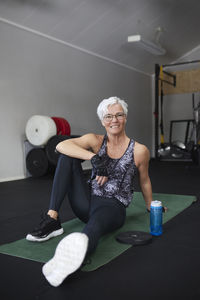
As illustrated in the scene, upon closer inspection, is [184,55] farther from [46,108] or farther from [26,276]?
[26,276]

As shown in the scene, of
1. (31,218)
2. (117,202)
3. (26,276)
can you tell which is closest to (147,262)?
(117,202)

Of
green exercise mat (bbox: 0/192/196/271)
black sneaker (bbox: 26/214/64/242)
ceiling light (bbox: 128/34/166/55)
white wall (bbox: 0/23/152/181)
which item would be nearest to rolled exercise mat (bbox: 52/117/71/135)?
white wall (bbox: 0/23/152/181)

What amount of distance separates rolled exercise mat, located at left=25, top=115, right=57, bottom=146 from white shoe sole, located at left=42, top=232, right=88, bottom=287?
140 inches

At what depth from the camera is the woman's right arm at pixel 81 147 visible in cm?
175

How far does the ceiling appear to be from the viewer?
474 cm

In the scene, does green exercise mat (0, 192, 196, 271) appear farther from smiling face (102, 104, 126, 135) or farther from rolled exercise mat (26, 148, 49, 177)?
rolled exercise mat (26, 148, 49, 177)

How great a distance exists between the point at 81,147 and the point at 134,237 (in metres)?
0.58

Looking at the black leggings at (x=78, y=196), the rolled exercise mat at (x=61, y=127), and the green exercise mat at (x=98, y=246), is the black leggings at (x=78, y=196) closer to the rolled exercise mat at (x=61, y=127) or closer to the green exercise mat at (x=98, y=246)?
the green exercise mat at (x=98, y=246)

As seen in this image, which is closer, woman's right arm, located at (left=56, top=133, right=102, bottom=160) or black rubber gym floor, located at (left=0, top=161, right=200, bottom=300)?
black rubber gym floor, located at (left=0, top=161, right=200, bottom=300)

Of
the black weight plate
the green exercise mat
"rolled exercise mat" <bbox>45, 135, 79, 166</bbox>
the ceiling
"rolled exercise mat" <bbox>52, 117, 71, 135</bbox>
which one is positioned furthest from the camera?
"rolled exercise mat" <bbox>52, 117, 71, 135</bbox>

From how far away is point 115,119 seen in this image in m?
1.76

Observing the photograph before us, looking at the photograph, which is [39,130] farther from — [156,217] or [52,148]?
[156,217]

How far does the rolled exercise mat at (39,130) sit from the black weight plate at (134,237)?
9.98 ft

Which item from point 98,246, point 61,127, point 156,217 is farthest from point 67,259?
point 61,127
